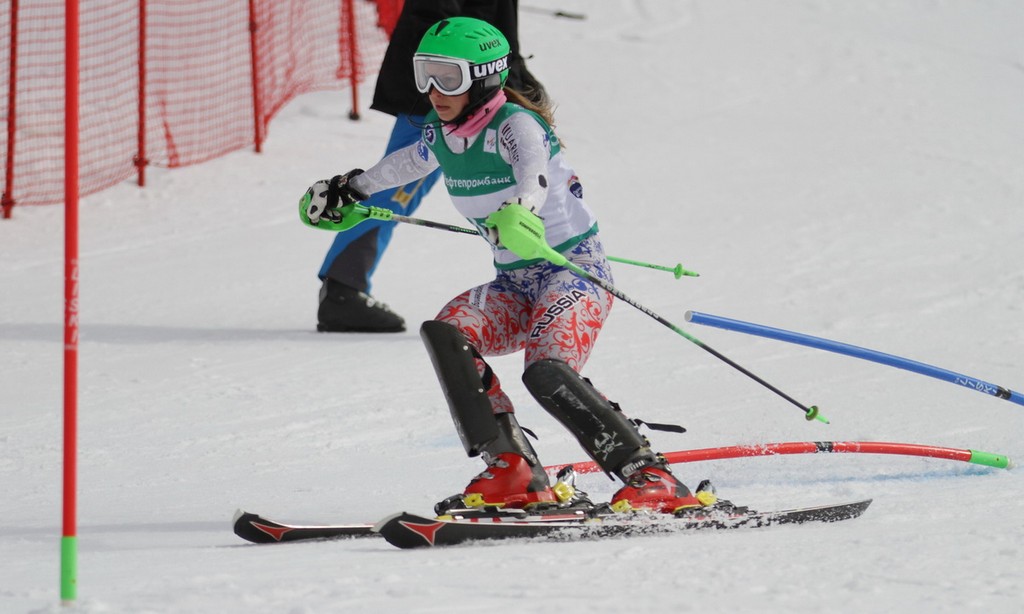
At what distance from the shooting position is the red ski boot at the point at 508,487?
12.9ft

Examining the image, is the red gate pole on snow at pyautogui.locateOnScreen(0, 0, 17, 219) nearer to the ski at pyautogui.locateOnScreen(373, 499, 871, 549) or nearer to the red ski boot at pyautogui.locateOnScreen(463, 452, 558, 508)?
the red ski boot at pyautogui.locateOnScreen(463, 452, 558, 508)

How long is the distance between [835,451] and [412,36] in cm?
322

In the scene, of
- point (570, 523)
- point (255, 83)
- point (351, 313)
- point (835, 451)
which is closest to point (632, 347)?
point (351, 313)

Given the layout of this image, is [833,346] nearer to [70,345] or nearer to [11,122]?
[70,345]

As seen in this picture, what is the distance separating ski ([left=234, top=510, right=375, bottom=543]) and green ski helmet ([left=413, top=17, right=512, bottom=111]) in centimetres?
135

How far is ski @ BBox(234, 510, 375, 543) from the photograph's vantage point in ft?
12.4

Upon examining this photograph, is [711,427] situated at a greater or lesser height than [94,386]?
greater

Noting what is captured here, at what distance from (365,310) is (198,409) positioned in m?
1.49

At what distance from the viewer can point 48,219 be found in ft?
30.8

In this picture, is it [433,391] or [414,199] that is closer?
[433,391]

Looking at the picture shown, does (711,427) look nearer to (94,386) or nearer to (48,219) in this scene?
(94,386)

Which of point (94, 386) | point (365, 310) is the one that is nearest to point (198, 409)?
point (94, 386)

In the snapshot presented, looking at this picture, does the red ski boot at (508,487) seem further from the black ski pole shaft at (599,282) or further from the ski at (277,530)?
the black ski pole shaft at (599,282)

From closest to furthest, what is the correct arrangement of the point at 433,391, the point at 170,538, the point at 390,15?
1. the point at 170,538
2. the point at 433,391
3. the point at 390,15
